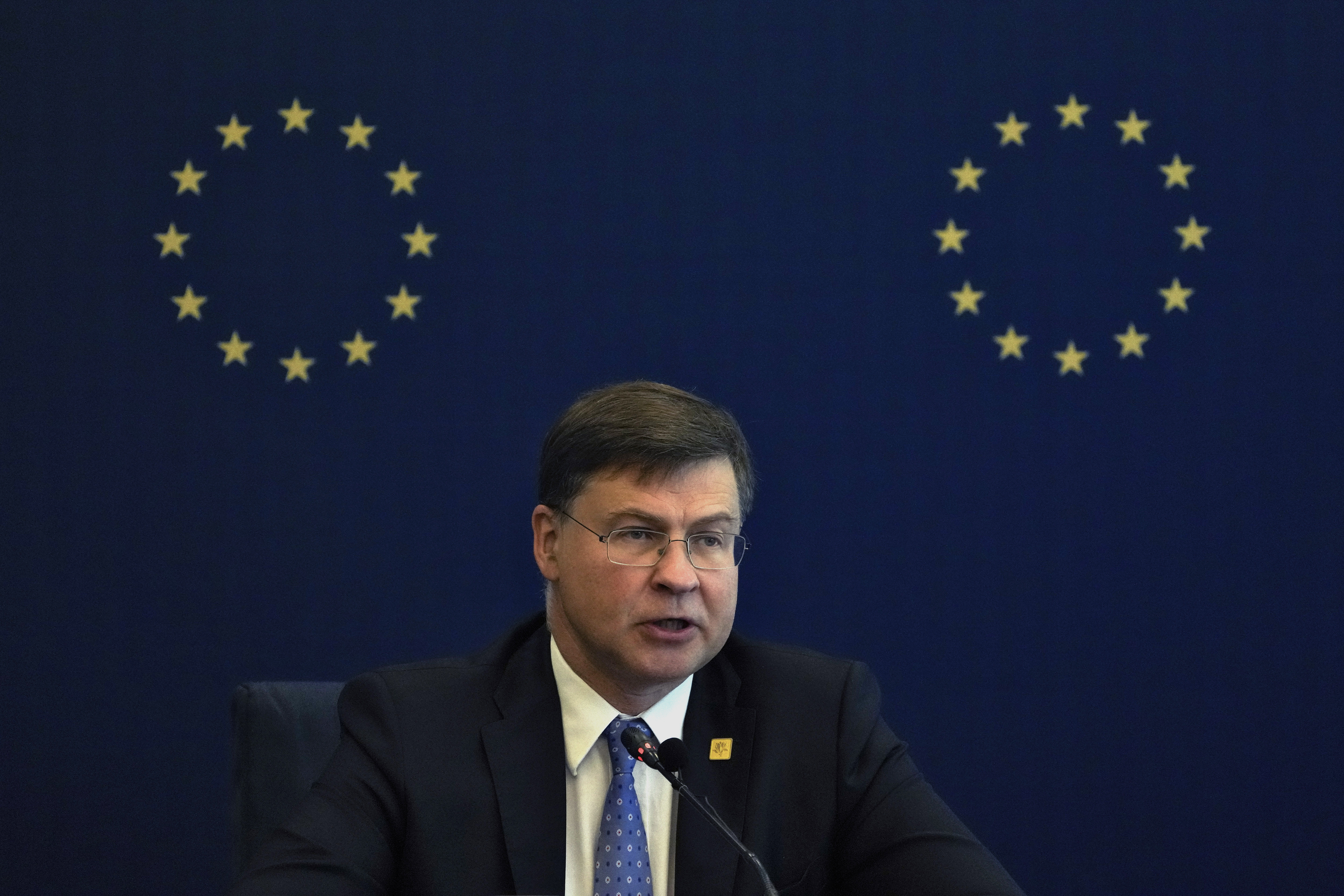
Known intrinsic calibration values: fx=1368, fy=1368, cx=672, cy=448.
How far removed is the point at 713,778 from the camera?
6.71ft

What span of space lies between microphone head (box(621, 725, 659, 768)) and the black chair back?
0.59 metres

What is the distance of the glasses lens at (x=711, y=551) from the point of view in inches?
79.3

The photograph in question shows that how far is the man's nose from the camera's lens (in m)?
1.97


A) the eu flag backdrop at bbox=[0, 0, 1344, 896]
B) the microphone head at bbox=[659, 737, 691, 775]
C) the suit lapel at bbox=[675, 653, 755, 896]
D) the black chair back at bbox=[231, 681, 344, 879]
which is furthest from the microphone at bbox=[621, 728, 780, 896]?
the eu flag backdrop at bbox=[0, 0, 1344, 896]

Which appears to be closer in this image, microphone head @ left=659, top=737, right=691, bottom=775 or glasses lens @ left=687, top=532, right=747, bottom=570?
microphone head @ left=659, top=737, right=691, bottom=775

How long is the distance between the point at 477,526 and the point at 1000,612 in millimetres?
1244

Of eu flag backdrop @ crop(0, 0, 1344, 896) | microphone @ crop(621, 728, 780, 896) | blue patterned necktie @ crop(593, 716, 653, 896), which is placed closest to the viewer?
microphone @ crop(621, 728, 780, 896)

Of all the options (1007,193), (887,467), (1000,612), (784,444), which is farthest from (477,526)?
(1007,193)

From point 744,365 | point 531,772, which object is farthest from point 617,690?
point 744,365

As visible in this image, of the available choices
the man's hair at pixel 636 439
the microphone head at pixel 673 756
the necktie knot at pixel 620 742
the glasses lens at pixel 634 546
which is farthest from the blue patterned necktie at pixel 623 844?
the man's hair at pixel 636 439

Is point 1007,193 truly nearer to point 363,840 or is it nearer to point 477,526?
point 477,526

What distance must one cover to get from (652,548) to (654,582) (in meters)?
0.05

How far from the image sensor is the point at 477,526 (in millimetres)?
3230

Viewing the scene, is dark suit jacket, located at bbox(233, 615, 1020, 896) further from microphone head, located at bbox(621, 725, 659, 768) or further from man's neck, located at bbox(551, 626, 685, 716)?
microphone head, located at bbox(621, 725, 659, 768)
